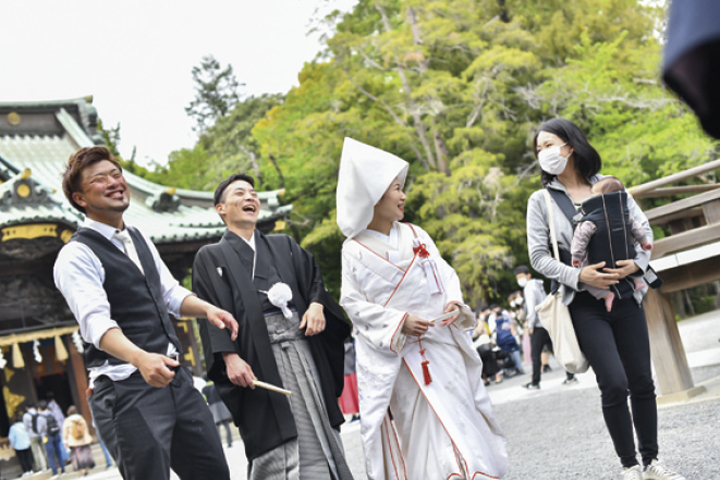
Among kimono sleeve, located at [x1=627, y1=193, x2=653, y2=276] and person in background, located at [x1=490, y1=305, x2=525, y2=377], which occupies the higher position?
kimono sleeve, located at [x1=627, y1=193, x2=653, y2=276]

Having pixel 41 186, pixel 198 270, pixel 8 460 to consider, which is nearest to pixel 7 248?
pixel 41 186

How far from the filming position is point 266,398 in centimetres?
372

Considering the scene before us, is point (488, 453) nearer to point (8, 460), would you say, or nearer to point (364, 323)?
point (364, 323)

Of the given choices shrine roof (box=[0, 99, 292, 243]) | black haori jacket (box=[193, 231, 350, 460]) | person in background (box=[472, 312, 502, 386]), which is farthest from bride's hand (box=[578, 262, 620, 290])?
shrine roof (box=[0, 99, 292, 243])

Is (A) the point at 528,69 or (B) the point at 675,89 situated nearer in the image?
(B) the point at 675,89

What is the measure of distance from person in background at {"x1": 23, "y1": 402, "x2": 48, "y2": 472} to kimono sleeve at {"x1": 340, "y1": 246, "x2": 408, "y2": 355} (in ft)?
36.5

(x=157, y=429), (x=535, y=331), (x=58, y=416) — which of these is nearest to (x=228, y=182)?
(x=157, y=429)

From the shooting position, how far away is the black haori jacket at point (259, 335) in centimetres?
370

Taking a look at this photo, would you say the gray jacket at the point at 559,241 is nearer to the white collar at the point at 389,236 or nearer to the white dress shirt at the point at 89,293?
the white collar at the point at 389,236

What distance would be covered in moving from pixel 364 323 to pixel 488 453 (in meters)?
0.89

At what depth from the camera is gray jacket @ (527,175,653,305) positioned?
12.1 ft

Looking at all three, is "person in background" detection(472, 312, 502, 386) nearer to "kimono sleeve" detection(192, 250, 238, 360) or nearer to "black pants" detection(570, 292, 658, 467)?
"black pants" detection(570, 292, 658, 467)

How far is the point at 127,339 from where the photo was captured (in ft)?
9.36

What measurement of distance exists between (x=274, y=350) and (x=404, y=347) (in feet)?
2.32
